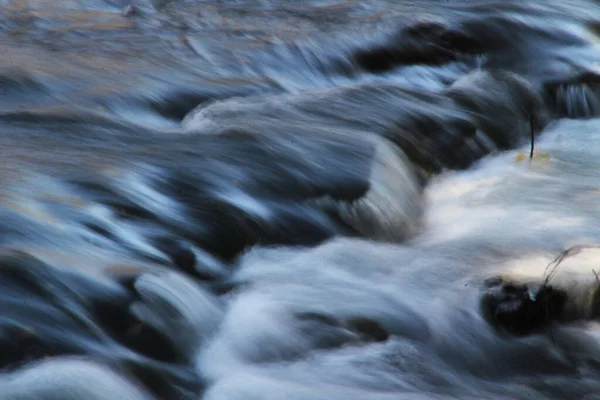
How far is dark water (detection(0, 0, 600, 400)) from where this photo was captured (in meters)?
2.99

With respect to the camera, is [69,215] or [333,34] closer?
[69,215]

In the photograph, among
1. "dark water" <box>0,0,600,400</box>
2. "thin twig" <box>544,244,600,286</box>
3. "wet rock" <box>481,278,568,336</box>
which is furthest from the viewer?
"thin twig" <box>544,244,600,286</box>

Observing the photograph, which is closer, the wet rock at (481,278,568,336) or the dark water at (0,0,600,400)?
the dark water at (0,0,600,400)

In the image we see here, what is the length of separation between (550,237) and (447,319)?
0.92 meters

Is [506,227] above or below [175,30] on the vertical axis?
below

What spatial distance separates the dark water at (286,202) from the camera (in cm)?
299

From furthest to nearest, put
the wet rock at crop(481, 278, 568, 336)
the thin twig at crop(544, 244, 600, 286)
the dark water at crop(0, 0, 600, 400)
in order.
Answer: the thin twig at crop(544, 244, 600, 286), the wet rock at crop(481, 278, 568, 336), the dark water at crop(0, 0, 600, 400)

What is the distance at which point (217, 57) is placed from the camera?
6008 mm

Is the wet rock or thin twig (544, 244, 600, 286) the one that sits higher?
thin twig (544, 244, 600, 286)

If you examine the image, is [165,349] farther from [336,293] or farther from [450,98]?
[450,98]

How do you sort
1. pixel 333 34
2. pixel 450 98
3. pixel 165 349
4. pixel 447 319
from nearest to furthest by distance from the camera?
pixel 165 349 < pixel 447 319 < pixel 450 98 < pixel 333 34

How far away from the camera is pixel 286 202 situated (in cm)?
407

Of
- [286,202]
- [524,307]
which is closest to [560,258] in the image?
[524,307]

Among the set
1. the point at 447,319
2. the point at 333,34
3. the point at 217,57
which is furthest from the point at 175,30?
the point at 447,319
